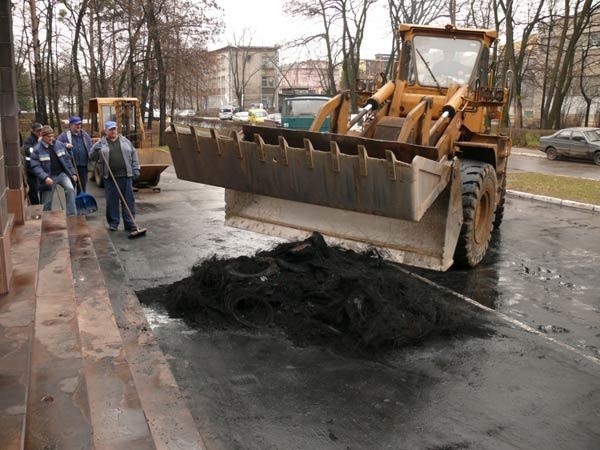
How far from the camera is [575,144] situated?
24.1 m

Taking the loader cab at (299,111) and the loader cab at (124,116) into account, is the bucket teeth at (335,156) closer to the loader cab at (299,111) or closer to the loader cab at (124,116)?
the loader cab at (124,116)

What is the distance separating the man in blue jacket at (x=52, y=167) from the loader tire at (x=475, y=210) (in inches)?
227

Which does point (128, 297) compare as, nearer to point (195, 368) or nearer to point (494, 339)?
point (195, 368)

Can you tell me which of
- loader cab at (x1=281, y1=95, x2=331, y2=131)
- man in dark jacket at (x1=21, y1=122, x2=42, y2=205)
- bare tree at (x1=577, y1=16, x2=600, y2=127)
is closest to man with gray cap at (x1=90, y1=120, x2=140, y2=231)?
man in dark jacket at (x1=21, y1=122, x2=42, y2=205)

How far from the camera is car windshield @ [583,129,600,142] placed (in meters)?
23.5

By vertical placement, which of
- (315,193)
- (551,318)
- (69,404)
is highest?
(315,193)

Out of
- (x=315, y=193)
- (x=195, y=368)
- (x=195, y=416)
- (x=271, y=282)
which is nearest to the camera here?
(x=195, y=416)

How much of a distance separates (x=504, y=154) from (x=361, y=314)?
494 centimetres

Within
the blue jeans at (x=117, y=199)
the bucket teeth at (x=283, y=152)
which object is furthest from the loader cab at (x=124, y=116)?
the bucket teeth at (x=283, y=152)

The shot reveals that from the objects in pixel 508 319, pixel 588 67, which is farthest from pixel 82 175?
pixel 588 67

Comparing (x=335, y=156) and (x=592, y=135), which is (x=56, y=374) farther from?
(x=592, y=135)

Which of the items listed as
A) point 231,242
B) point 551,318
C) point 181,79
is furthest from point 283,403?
point 181,79

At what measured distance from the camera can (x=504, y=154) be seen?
909 centimetres

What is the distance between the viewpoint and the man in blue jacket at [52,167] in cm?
893
